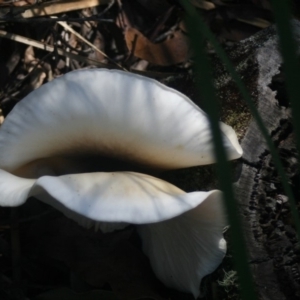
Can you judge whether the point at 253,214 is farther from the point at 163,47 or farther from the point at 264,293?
the point at 163,47

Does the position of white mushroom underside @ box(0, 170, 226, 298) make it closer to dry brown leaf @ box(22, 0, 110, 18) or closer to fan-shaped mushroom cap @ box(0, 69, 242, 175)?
fan-shaped mushroom cap @ box(0, 69, 242, 175)

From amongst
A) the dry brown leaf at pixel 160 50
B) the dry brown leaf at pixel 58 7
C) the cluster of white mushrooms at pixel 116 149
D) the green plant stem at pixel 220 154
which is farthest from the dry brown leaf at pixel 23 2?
the green plant stem at pixel 220 154

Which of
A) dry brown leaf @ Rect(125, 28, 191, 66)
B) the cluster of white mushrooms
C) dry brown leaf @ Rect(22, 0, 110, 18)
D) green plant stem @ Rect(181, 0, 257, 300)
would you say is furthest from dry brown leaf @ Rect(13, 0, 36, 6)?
green plant stem @ Rect(181, 0, 257, 300)

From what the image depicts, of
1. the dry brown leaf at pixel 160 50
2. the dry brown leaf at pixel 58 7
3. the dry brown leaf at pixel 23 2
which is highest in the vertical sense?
the dry brown leaf at pixel 23 2

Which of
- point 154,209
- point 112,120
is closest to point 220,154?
point 154,209

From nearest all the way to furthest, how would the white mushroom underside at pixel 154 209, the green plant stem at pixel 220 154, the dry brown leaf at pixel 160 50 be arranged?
the green plant stem at pixel 220 154, the white mushroom underside at pixel 154 209, the dry brown leaf at pixel 160 50

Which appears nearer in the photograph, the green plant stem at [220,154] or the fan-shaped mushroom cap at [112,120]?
the green plant stem at [220,154]

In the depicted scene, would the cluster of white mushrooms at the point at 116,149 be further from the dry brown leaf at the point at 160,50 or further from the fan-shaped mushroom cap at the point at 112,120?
the dry brown leaf at the point at 160,50
